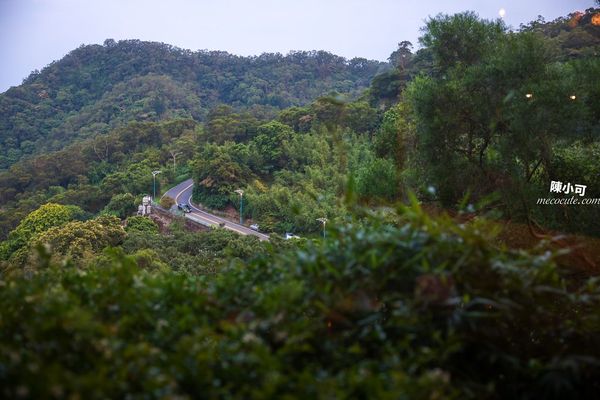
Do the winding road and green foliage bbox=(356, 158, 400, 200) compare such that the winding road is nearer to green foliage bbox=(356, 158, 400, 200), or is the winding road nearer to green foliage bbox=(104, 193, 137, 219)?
green foliage bbox=(104, 193, 137, 219)

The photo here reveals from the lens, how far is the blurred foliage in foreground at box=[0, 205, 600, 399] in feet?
3.42

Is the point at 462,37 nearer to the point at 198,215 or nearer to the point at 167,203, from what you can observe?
the point at 198,215

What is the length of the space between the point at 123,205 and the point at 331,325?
26536 mm

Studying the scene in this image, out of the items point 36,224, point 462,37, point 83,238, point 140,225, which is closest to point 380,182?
point 462,37

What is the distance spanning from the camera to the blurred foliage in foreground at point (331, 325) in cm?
104

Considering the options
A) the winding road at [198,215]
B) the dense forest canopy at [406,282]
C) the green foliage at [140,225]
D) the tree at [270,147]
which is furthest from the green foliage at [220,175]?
the dense forest canopy at [406,282]

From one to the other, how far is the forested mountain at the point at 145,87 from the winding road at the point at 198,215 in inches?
580

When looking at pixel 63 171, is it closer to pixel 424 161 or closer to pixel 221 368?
pixel 424 161

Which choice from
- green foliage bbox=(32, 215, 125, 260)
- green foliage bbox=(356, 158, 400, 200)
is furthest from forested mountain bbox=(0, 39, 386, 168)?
green foliage bbox=(356, 158, 400, 200)

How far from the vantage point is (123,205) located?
2617 cm

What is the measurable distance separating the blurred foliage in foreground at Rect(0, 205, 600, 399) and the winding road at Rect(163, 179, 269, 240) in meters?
17.2

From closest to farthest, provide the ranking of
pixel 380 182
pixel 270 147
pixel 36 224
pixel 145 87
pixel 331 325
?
pixel 331 325 < pixel 380 182 < pixel 36 224 < pixel 270 147 < pixel 145 87

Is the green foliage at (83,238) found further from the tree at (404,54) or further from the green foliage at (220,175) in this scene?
the tree at (404,54)

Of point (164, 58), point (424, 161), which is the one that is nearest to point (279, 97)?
point (164, 58)
